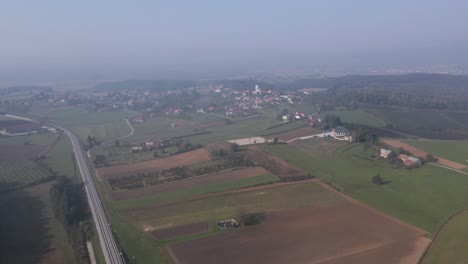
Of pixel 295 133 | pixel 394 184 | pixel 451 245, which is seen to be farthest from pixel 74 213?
pixel 295 133

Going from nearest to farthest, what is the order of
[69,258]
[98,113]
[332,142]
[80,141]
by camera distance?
[69,258] < [332,142] < [80,141] < [98,113]

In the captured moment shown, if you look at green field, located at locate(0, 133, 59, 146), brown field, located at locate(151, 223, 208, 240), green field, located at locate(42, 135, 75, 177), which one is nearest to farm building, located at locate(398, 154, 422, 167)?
brown field, located at locate(151, 223, 208, 240)

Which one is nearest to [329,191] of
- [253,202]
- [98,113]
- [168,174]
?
[253,202]

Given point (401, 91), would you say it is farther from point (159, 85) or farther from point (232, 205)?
point (232, 205)

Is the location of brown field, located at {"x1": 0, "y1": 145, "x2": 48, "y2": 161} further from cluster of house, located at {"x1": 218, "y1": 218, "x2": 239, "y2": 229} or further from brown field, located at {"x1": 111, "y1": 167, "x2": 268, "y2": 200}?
cluster of house, located at {"x1": 218, "y1": 218, "x2": 239, "y2": 229}

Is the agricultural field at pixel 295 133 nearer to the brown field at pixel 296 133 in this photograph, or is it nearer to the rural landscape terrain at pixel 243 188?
the brown field at pixel 296 133

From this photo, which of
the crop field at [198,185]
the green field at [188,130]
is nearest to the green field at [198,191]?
the crop field at [198,185]

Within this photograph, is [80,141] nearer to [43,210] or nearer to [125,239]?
[43,210]
